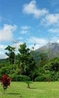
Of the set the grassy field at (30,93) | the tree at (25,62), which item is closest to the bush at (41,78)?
the tree at (25,62)

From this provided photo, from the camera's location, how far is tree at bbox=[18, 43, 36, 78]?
51.7 metres

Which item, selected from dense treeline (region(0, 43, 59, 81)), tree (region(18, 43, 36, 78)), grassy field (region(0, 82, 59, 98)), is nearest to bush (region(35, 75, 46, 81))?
dense treeline (region(0, 43, 59, 81))

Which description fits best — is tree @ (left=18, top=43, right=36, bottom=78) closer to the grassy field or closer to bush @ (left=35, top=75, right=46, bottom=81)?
bush @ (left=35, top=75, right=46, bottom=81)

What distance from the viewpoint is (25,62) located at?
5256cm

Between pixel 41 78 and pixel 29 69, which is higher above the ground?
pixel 29 69

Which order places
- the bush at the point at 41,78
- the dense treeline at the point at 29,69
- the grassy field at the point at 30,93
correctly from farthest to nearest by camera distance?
the dense treeline at the point at 29,69
the bush at the point at 41,78
the grassy field at the point at 30,93

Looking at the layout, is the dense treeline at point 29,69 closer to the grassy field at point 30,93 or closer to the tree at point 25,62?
the tree at point 25,62

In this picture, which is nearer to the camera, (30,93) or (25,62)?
(30,93)

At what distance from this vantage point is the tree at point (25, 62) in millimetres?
51656

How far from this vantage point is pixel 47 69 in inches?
2207

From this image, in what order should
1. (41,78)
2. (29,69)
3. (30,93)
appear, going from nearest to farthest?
(30,93), (41,78), (29,69)

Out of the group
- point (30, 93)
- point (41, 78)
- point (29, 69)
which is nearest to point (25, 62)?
point (29, 69)

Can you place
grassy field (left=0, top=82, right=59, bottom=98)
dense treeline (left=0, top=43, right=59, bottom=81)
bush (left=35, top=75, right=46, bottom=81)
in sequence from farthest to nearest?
dense treeline (left=0, top=43, right=59, bottom=81) → bush (left=35, top=75, right=46, bottom=81) → grassy field (left=0, top=82, right=59, bottom=98)

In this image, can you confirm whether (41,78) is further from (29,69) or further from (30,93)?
(30,93)
